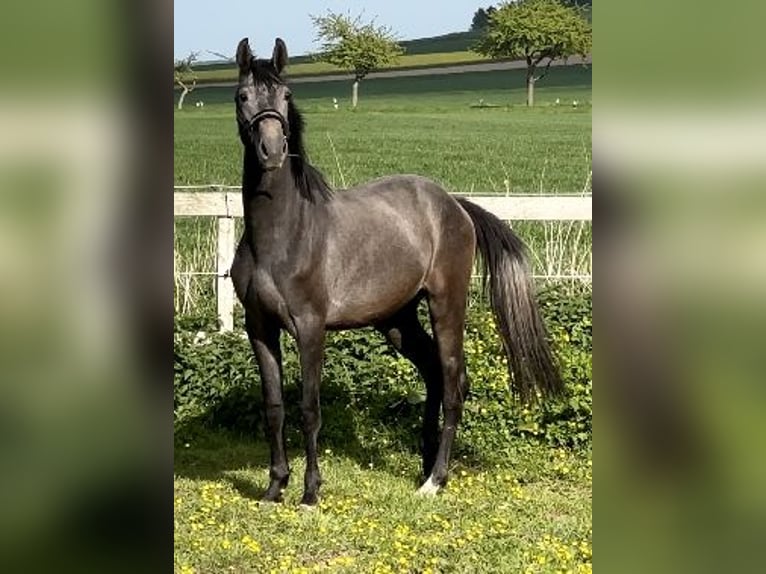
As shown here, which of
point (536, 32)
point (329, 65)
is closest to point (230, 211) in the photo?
point (329, 65)

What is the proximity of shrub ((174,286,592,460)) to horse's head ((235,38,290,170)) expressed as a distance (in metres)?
2.28

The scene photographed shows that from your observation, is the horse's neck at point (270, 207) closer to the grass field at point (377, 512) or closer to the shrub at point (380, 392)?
the grass field at point (377, 512)

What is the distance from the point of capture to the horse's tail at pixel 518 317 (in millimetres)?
5379

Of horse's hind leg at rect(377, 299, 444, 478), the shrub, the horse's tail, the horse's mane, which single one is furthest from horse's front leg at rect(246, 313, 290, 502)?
the horse's tail

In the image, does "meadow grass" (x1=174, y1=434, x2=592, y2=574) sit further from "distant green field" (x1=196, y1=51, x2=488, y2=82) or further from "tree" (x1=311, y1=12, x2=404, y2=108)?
"tree" (x1=311, y1=12, x2=404, y2=108)

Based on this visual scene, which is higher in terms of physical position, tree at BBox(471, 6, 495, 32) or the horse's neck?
tree at BBox(471, 6, 495, 32)

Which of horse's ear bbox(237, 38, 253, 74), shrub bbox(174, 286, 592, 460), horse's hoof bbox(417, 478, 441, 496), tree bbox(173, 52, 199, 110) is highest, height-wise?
tree bbox(173, 52, 199, 110)

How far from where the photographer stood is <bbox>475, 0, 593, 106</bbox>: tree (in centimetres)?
3256

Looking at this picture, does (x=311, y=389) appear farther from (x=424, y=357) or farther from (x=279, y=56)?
(x=279, y=56)

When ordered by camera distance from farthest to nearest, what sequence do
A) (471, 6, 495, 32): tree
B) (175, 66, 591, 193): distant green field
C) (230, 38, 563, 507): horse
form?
(471, 6, 495, 32): tree < (175, 66, 591, 193): distant green field < (230, 38, 563, 507): horse

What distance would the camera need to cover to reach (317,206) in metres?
5.07
